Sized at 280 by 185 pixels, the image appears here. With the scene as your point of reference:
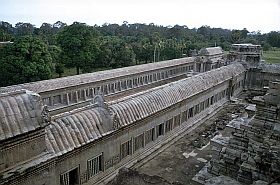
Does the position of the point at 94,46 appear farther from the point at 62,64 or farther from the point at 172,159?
the point at 172,159

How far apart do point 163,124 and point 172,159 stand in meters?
2.92

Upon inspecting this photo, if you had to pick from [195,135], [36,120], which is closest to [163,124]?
[195,135]

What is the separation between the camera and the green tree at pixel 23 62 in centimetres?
3516

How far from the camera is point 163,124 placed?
22125 millimetres

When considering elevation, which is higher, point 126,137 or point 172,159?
point 126,137

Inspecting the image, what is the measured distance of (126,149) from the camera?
60.4ft

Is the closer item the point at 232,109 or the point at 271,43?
the point at 232,109

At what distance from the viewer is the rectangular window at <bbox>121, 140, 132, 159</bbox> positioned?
18.0 meters

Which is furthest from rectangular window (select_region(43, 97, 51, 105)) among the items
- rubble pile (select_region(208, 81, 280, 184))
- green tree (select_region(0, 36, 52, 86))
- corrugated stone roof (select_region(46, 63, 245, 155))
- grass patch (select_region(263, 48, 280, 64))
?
grass patch (select_region(263, 48, 280, 64))

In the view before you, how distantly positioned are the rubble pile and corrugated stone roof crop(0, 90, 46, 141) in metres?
10.7

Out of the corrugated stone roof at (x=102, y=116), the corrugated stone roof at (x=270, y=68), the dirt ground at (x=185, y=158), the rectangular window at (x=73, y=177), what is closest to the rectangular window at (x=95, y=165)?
the rectangular window at (x=73, y=177)

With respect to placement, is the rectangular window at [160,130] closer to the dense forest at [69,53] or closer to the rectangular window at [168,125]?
the rectangular window at [168,125]

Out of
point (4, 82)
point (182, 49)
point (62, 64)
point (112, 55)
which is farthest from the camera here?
point (182, 49)

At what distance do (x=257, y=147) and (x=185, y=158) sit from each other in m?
6.69
